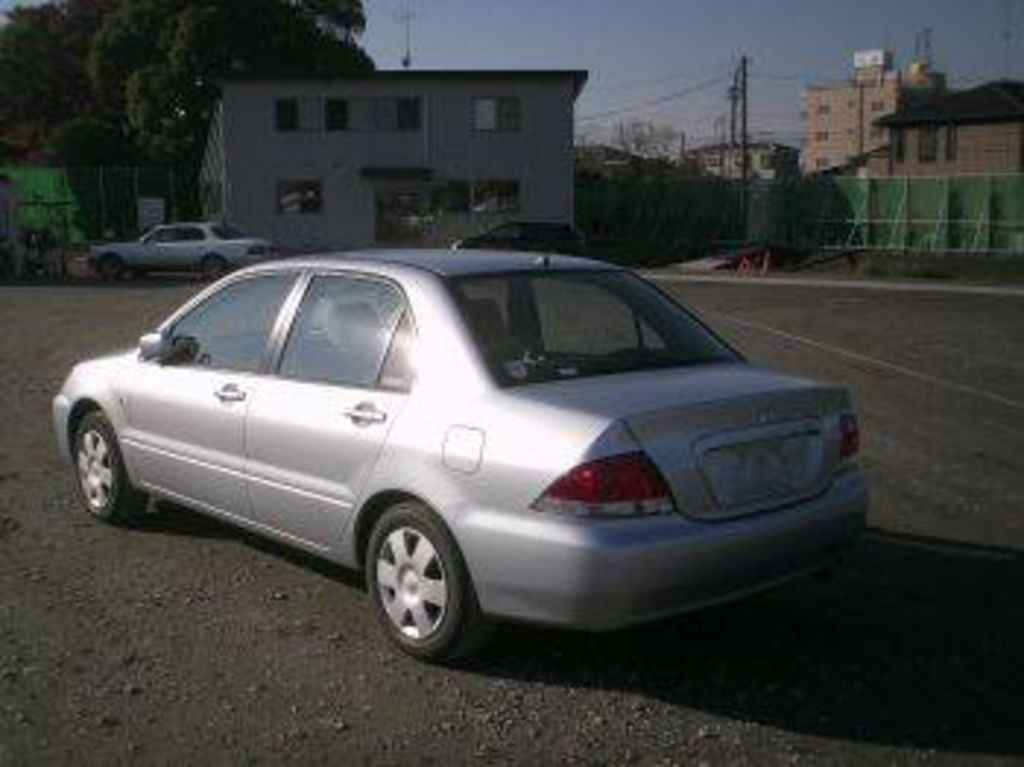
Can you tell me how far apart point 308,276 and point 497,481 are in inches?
68.8

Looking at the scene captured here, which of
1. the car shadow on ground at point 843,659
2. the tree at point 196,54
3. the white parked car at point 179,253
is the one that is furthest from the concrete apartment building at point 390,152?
the car shadow on ground at point 843,659

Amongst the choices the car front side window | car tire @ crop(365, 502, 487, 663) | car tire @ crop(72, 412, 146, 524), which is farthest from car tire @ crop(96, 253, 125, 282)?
car tire @ crop(365, 502, 487, 663)

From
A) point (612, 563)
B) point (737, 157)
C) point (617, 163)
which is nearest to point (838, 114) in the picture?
point (737, 157)

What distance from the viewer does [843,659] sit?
5488 mm

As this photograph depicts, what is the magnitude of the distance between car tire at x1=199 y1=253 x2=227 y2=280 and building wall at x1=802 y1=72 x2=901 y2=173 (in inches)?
3966

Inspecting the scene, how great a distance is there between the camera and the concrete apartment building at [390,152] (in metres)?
49.5

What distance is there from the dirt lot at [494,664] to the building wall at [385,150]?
4194 centimetres

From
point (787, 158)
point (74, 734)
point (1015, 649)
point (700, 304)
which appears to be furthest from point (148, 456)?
point (787, 158)

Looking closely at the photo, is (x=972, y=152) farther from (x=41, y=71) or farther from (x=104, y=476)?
(x=104, y=476)

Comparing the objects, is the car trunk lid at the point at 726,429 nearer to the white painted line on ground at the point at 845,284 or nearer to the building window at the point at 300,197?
the white painted line on ground at the point at 845,284

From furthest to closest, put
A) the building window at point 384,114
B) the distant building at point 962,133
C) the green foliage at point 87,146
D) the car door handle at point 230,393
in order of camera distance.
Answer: the green foliage at point 87,146
the distant building at point 962,133
the building window at point 384,114
the car door handle at point 230,393

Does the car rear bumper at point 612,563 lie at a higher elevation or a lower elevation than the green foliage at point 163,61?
lower

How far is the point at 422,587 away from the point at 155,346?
92.6 inches

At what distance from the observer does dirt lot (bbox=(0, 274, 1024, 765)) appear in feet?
15.5
